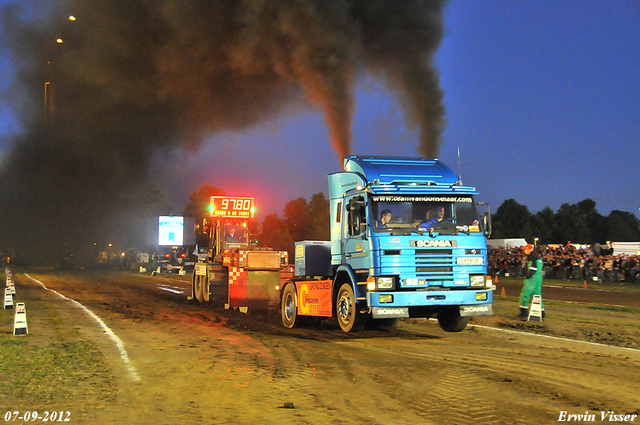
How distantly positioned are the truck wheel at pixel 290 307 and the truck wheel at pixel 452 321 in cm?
336

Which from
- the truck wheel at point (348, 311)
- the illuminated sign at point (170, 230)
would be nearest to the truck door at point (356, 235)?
the truck wheel at point (348, 311)

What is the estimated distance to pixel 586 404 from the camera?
6.77 m

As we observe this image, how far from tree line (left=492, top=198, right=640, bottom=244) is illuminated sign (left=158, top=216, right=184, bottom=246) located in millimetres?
49350

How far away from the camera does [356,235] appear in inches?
455

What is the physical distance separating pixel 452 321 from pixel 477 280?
1.78 meters

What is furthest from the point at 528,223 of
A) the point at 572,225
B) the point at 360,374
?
the point at 360,374

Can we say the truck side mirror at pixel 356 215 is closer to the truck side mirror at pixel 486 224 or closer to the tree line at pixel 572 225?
the truck side mirror at pixel 486 224

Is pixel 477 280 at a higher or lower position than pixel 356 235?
lower

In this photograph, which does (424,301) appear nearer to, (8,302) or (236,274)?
(236,274)

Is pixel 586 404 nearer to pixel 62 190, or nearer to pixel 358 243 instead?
pixel 358 243

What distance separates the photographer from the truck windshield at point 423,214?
1112 centimetres

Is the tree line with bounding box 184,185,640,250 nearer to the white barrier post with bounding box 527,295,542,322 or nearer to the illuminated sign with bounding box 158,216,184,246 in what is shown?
the illuminated sign with bounding box 158,216,184,246

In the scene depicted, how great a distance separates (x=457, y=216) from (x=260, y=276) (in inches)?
299

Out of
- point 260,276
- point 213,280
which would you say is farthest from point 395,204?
point 213,280
